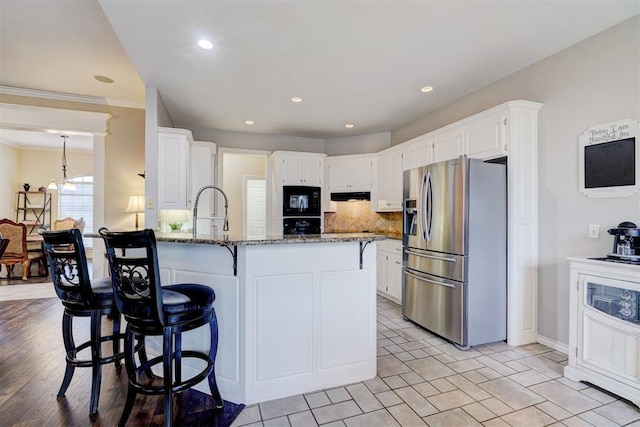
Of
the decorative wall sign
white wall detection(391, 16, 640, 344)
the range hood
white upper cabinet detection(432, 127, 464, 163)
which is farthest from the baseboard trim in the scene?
the range hood

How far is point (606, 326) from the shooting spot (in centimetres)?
214

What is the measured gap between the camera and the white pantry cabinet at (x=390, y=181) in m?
4.75

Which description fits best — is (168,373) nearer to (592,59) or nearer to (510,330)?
(510,330)

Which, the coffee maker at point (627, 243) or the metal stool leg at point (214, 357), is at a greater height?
the coffee maker at point (627, 243)

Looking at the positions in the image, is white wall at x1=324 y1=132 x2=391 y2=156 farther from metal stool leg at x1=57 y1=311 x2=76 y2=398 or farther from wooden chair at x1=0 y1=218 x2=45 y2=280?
wooden chair at x1=0 y1=218 x2=45 y2=280

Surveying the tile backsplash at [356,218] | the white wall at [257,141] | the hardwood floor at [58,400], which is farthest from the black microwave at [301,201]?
the hardwood floor at [58,400]

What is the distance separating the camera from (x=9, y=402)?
203 centimetres

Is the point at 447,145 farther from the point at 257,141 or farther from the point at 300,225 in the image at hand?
the point at 257,141

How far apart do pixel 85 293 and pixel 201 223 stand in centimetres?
308

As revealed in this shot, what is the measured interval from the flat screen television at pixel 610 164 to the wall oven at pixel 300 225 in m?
3.78

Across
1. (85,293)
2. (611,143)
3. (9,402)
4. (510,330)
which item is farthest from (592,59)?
(9,402)

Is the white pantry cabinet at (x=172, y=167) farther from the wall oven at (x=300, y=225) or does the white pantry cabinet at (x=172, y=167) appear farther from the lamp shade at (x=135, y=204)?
the wall oven at (x=300, y=225)

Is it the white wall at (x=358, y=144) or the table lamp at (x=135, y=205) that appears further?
the white wall at (x=358, y=144)

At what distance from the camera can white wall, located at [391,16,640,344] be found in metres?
2.41
